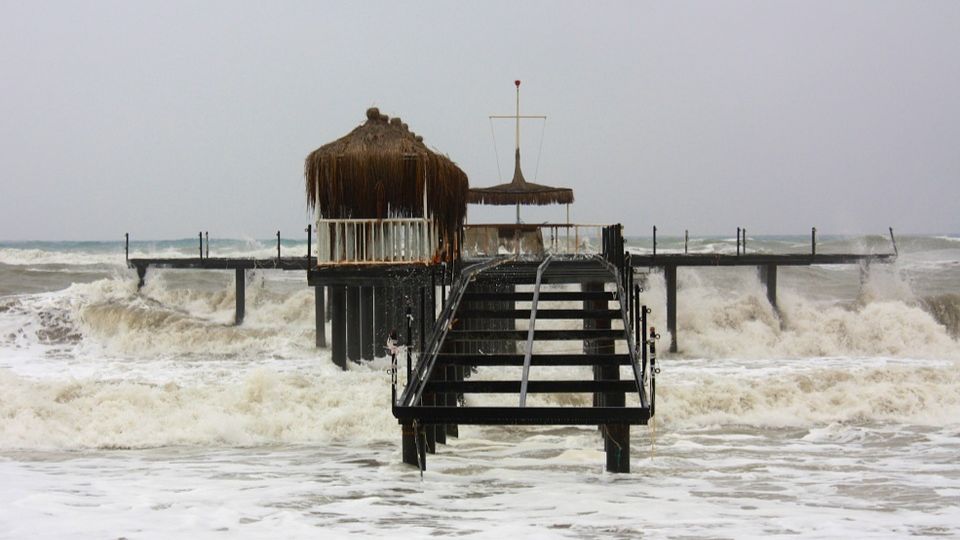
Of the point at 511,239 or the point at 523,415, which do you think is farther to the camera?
the point at 511,239

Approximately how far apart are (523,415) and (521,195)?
1932 centimetres

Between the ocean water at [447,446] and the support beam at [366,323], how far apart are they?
3.41 ft

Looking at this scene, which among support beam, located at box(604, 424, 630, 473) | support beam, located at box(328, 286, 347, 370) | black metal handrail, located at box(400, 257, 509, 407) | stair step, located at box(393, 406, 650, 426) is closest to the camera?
stair step, located at box(393, 406, 650, 426)

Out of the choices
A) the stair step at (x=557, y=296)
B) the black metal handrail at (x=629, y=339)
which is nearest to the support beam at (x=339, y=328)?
the black metal handrail at (x=629, y=339)

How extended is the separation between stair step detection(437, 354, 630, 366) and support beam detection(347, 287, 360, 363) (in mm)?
8238

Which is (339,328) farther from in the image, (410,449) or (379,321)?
(410,449)

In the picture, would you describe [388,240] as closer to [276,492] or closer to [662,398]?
[662,398]

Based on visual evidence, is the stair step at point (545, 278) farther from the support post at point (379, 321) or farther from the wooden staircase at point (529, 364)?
the support post at point (379, 321)

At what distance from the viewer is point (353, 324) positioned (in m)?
22.4

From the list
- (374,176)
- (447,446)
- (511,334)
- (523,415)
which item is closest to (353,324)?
(374,176)

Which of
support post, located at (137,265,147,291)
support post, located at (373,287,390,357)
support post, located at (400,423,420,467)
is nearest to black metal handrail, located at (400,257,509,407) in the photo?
support post, located at (400,423,420,467)

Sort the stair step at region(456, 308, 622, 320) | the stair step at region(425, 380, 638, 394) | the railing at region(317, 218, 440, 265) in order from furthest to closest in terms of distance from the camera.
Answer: the railing at region(317, 218, 440, 265) < the stair step at region(456, 308, 622, 320) < the stair step at region(425, 380, 638, 394)

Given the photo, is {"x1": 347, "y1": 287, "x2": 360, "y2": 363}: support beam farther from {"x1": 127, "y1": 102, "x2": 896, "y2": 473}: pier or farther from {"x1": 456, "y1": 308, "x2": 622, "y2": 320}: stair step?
{"x1": 456, "y1": 308, "x2": 622, "y2": 320}: stair step

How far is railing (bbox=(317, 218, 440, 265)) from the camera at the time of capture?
21453 millimetres
